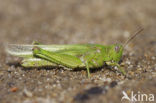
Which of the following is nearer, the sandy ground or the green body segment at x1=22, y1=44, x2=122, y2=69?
the sandy ground

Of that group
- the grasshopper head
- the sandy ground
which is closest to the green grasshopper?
Answer: the grasshopper head

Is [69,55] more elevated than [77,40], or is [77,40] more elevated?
[77,40]

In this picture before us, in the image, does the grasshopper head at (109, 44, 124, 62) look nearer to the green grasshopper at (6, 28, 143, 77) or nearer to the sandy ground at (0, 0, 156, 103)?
the green grasshopper at (6, 28, 143, 77)

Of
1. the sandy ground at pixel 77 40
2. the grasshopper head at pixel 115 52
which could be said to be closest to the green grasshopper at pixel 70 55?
the grasshopper head at pixel 115 52

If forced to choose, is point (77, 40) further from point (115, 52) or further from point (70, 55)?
point (115, 52)

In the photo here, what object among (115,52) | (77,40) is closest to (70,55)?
(115,52)

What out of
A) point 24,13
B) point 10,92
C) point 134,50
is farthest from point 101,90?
point 24,13

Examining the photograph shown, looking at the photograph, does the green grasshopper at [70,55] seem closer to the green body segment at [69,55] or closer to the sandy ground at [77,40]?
the green body segment at [69,55]
